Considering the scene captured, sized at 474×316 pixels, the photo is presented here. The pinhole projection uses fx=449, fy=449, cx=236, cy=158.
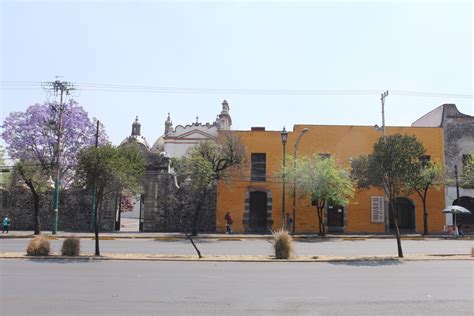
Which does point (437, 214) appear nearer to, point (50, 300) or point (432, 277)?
point (432, 277)

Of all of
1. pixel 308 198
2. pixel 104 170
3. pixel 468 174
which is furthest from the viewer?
pixel 308 198

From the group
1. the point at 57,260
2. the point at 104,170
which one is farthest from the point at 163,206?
the point at 57,260

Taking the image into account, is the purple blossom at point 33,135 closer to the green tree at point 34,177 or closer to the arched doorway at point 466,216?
the green tree at point 34,177

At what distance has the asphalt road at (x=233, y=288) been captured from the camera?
871cm

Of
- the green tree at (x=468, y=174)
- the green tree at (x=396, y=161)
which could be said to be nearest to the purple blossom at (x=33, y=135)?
the green tree at (x=396, y=161)

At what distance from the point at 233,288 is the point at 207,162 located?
17790mm

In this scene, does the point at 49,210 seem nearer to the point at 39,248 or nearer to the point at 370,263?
the point at 39,248

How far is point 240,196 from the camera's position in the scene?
3484 cm

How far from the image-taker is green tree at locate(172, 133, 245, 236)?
28094 mm

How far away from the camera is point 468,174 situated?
3216 centimetres

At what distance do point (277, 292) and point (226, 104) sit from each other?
144 ft

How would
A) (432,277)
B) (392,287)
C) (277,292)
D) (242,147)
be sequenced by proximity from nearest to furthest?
(277,292) < (392,287) < (432,277) < (242,147)

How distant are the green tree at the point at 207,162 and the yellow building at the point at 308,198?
3.46 meters

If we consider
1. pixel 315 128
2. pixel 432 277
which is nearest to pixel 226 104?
pixel 315 128
